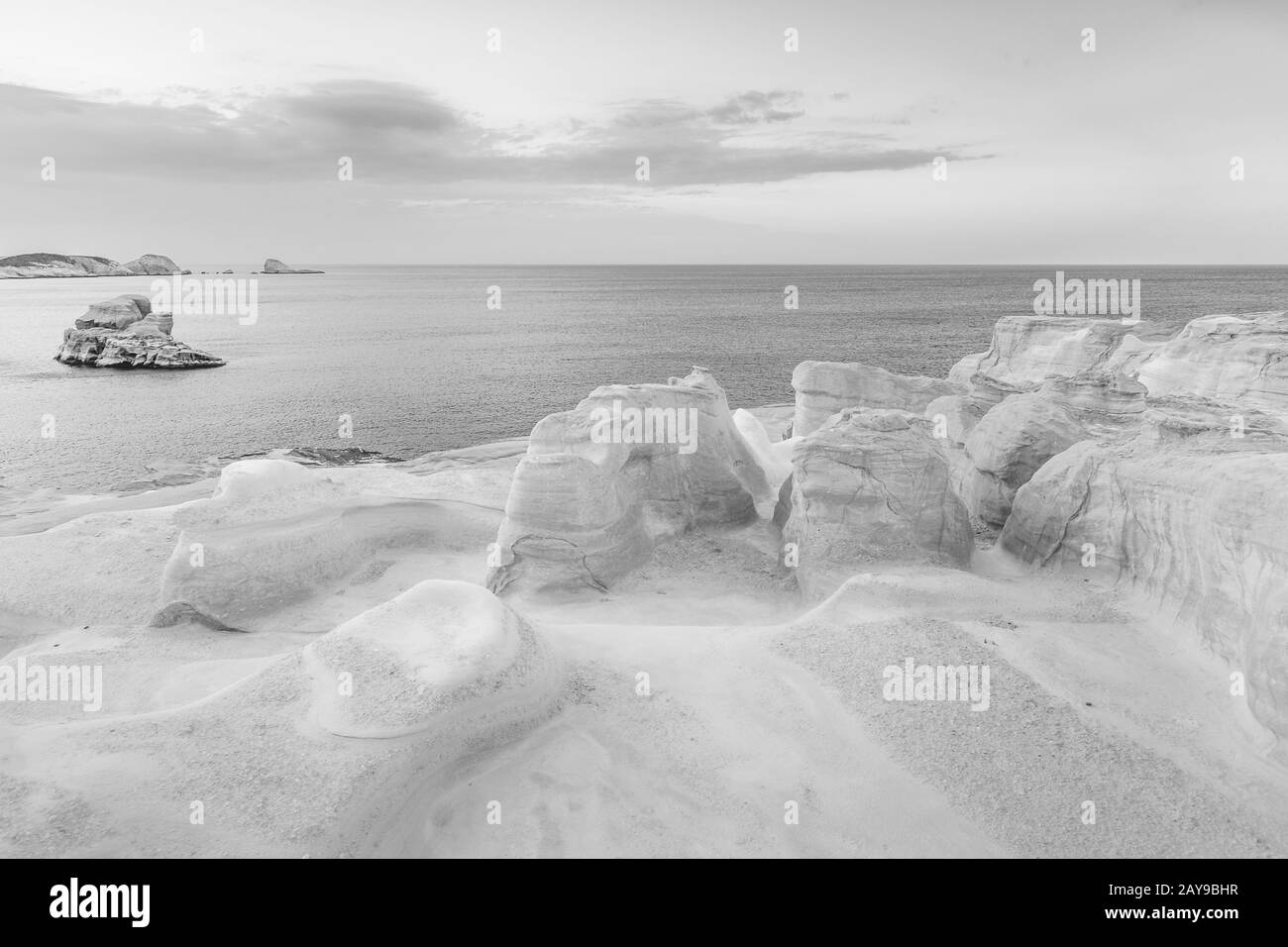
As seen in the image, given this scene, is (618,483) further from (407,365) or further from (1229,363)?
(407,365)

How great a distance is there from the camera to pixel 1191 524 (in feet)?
34.4

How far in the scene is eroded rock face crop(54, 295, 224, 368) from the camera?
159 feet

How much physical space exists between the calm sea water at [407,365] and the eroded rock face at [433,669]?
1954 cm

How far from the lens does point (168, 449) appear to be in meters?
29.9

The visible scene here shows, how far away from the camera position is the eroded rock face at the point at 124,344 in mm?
48500

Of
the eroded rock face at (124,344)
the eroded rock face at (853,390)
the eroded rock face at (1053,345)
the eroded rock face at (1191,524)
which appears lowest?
the eroded rock face at (1191,524)

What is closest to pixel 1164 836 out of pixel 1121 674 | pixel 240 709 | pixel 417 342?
pixel 1121 674

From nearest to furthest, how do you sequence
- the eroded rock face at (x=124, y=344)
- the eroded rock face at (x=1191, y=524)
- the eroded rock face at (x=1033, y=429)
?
the eroded rock face at (x=1191, y=524)
the eroded rock face at (x=1033, y=429)
the eroded rock face at (x=124, y=344)

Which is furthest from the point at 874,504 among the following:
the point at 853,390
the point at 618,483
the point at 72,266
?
the point at 72,266

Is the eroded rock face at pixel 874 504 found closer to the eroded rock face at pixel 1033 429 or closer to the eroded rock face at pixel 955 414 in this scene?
the eroded rock face at pixel 1033 429

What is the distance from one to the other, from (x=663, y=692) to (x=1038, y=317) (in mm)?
24394

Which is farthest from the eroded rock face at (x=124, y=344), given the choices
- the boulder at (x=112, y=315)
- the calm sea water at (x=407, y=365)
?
the calm sea water at (x=407, y=365)

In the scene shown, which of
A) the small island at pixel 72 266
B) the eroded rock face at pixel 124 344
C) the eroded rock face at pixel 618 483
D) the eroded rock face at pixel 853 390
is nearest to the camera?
the eroded rock face at pixel 618 483
